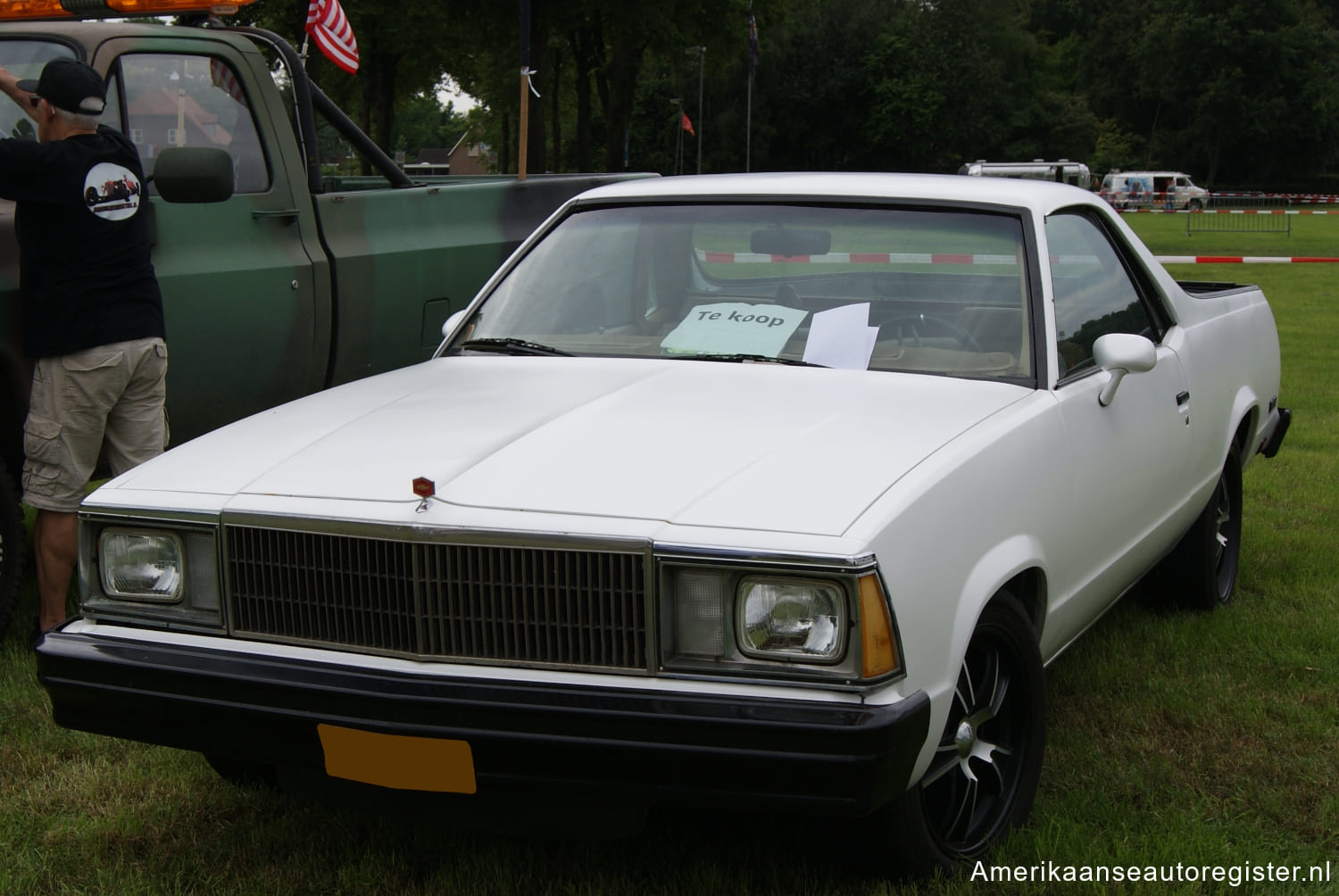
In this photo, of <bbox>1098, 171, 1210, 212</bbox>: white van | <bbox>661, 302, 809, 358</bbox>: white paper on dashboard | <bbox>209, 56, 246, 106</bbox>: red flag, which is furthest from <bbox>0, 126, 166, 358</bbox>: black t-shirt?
<bbox>1098, 171, 1210, 212</bbox>: white van

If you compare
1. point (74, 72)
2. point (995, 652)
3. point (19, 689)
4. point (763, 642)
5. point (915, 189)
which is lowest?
point (19, 689)

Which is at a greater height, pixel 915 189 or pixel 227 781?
pixel 915 189

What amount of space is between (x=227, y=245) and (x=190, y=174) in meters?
0.68

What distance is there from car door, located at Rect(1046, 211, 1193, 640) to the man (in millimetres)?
2864

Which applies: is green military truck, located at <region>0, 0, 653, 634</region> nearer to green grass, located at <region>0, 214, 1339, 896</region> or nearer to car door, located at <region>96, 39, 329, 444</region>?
car door, located at <region>96, 39, 329, 444</region>

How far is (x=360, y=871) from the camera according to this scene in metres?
3.23

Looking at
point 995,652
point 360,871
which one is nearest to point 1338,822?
point 995,652

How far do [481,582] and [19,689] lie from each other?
2367 mm

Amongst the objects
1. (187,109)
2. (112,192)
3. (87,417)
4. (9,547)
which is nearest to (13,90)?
(112,192)

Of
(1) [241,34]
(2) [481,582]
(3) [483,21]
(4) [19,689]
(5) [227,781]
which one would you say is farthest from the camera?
(3) [483,21]

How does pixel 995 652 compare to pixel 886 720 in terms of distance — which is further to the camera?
pixel 995 652

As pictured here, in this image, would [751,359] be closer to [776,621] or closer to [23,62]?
[776,621]

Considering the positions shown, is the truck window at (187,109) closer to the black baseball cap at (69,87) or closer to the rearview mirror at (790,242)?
the black baseball cap at (69,87)

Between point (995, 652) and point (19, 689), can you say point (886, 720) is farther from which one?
point (19, 689)
